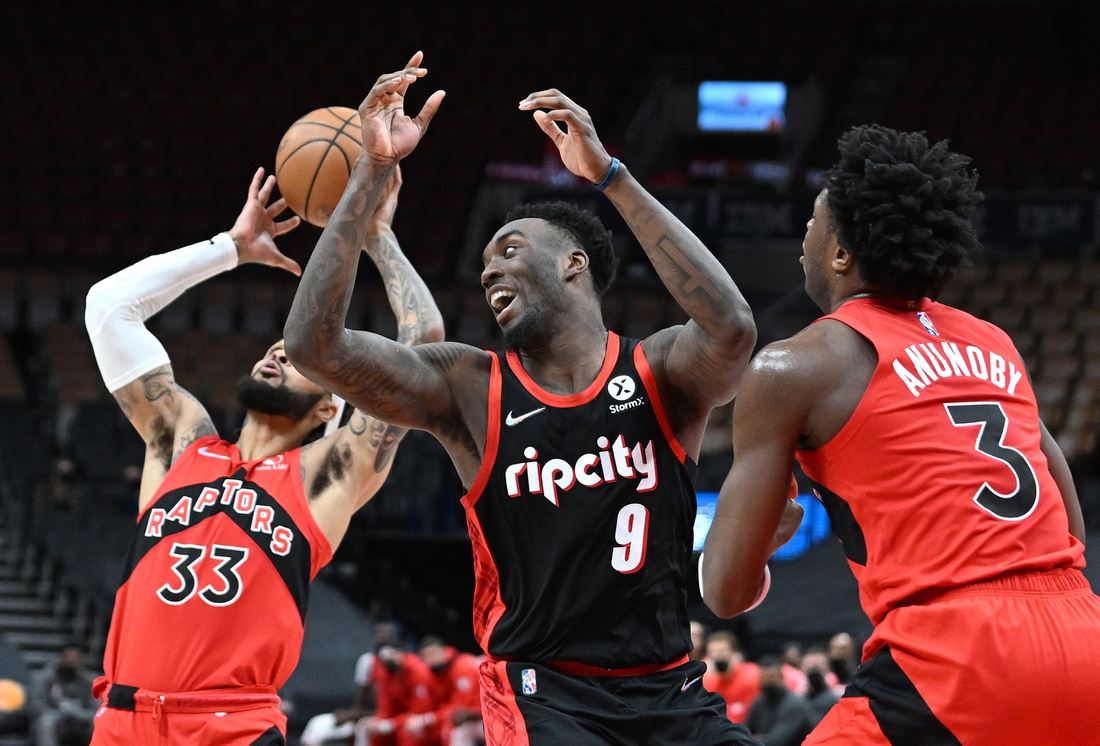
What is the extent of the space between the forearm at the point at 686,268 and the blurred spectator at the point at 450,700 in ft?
24.7

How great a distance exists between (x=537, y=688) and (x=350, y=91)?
17245mm

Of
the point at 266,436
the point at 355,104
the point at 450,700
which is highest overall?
the point at 355,104

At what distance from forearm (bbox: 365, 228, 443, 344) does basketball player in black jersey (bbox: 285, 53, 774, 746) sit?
79cm

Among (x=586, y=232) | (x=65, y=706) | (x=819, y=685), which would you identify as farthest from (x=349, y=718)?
(x=586, y=232)

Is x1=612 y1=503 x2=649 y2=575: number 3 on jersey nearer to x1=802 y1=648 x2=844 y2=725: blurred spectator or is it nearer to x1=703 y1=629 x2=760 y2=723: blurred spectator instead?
x1=802 y1=648 x2=844 y2=725: blurred spectator

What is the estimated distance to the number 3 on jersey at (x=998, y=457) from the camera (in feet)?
8.66

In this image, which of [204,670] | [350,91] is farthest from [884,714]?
[350,91]

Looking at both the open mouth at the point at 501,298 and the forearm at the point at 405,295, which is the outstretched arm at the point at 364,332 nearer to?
the open mouth at the point at 501,298

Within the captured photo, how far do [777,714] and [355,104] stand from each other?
41.0 feet

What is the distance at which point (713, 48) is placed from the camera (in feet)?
71.3

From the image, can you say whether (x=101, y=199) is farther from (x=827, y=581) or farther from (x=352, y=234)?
(x=352, y=234)

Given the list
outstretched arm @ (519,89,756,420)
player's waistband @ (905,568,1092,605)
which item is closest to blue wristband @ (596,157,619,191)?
outstretched arm @ (519,89,756,420)

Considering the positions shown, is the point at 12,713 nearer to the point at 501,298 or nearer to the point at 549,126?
the point at 501,298

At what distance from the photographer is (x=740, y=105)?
21.3m
